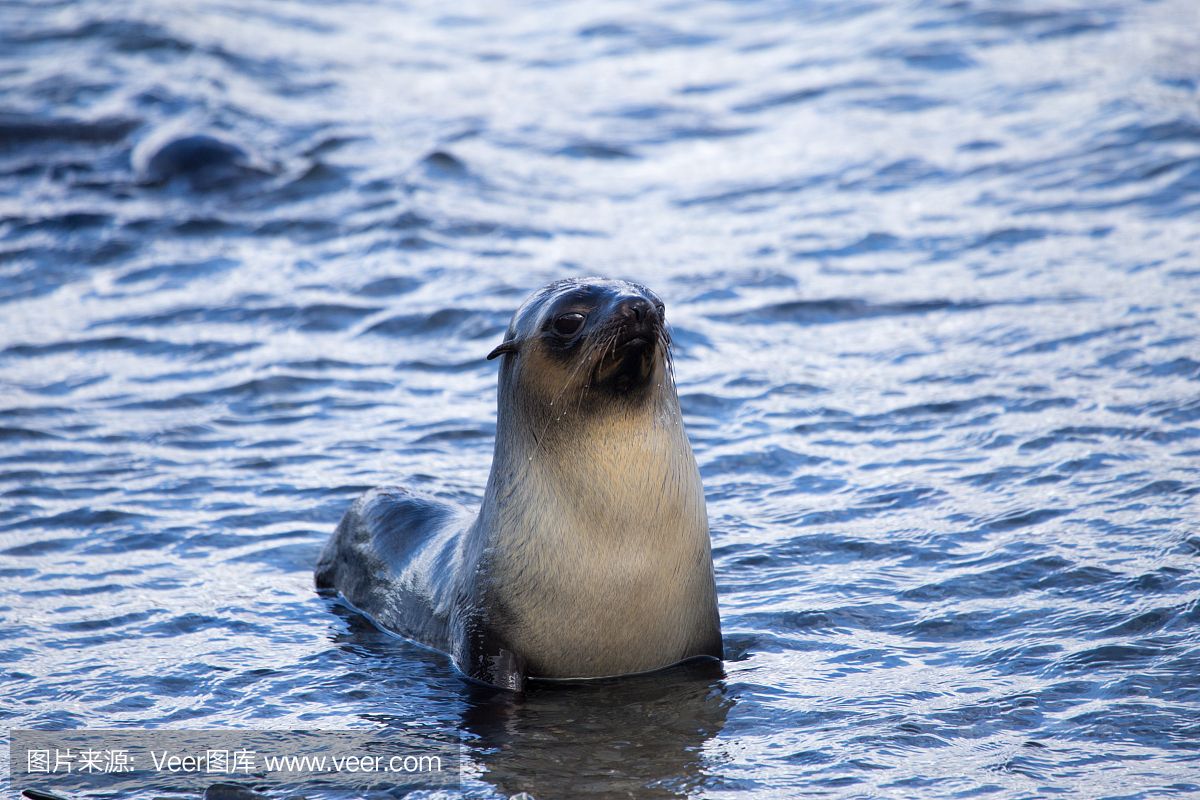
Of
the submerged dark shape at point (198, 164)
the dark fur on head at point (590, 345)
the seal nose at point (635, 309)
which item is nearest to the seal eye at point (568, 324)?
the dark fur on head at point (590, 345)

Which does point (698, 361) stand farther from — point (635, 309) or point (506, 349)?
point (635, 309)

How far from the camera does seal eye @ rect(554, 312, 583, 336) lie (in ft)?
20.7

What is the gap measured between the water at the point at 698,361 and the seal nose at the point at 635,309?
1.47 m

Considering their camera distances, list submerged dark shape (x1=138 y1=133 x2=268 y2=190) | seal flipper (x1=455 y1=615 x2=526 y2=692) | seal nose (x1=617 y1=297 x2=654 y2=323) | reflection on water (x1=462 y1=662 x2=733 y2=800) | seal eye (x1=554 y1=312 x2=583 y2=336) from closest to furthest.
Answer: reflection on water (x1=462 y1=662 x2=733 y2=800) < seal nose (x1=617 y1=297 x2=654 y2=323) < seal eye (x1=554 y1=312 x2=583 y2=336) < seal flipper (x1=455 y1=615 x2=526 y2=692) < submerged dark shape (x1=138 y1=133 x2=268 y2=190)

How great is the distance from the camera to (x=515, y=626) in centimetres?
645

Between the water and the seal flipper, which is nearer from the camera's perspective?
the water

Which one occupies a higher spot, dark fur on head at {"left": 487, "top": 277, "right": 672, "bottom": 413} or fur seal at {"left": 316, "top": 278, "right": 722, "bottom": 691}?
dark fur on head at {"left": 487, "top": 277, "right": 672, "bottom": 413}

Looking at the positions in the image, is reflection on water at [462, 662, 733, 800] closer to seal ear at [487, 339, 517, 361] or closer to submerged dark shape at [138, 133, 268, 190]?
seal ear at [487, 339, 517, 361]

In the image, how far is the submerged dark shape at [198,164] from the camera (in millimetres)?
15898

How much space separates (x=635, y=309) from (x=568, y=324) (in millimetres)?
358

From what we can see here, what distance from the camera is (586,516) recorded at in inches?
252

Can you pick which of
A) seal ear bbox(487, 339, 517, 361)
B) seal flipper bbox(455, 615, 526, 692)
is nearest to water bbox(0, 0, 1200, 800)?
seal flipper bbox(455, 615, 526, 692)

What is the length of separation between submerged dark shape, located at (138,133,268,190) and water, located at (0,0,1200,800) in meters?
0.07

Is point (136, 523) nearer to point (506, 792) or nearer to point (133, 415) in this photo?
point (133, 415)
